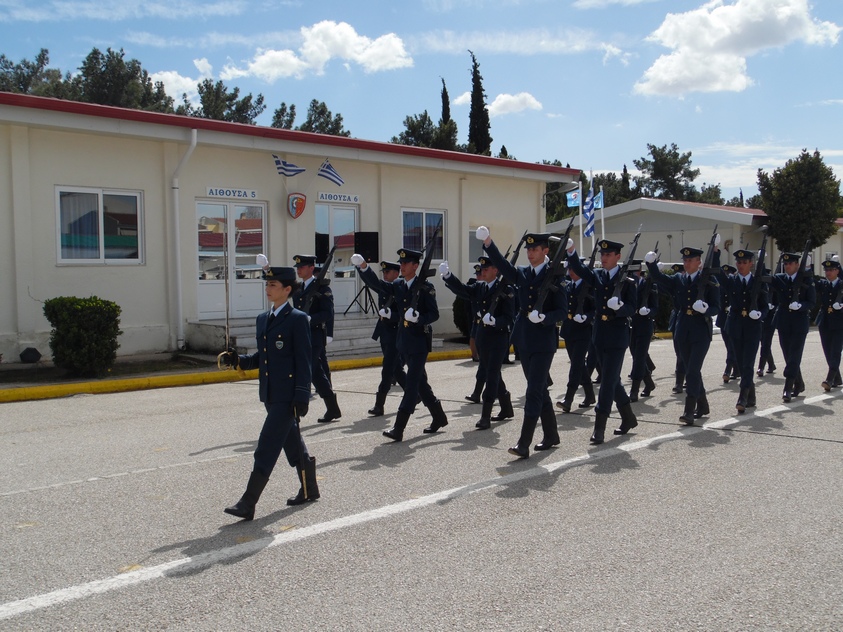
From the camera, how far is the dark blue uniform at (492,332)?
8.73m

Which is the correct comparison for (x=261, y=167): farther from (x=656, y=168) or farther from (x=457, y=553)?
(x=656, y=168)

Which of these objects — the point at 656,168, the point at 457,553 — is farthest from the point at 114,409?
the point at 656,168

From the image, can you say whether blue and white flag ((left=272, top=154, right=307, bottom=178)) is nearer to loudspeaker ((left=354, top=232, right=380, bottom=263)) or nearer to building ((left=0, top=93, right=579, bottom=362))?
building ((left=0, top=93, right=579, bottom=362))

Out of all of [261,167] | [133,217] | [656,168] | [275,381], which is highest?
[656,168]

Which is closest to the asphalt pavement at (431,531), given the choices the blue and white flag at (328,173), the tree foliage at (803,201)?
the blue and white flag at (328,173)

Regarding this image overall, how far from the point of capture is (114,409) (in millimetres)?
10344

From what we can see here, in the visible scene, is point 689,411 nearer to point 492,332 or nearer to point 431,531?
point 492,332

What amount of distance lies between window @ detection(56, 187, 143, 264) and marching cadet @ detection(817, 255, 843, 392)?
11.7 meters

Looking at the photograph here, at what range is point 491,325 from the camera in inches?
349

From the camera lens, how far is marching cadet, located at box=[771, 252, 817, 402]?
10.8 meters

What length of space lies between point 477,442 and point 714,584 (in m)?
3.88

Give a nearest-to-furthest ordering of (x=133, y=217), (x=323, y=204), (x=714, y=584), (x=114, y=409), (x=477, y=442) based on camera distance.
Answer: (x=714, y=584) → (x=477, y=442) → (x=114, y=409) → (x=133, y=217) → (x=323, y=204)

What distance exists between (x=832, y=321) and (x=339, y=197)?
10674 mm

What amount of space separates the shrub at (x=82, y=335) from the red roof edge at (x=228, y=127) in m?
3.33
